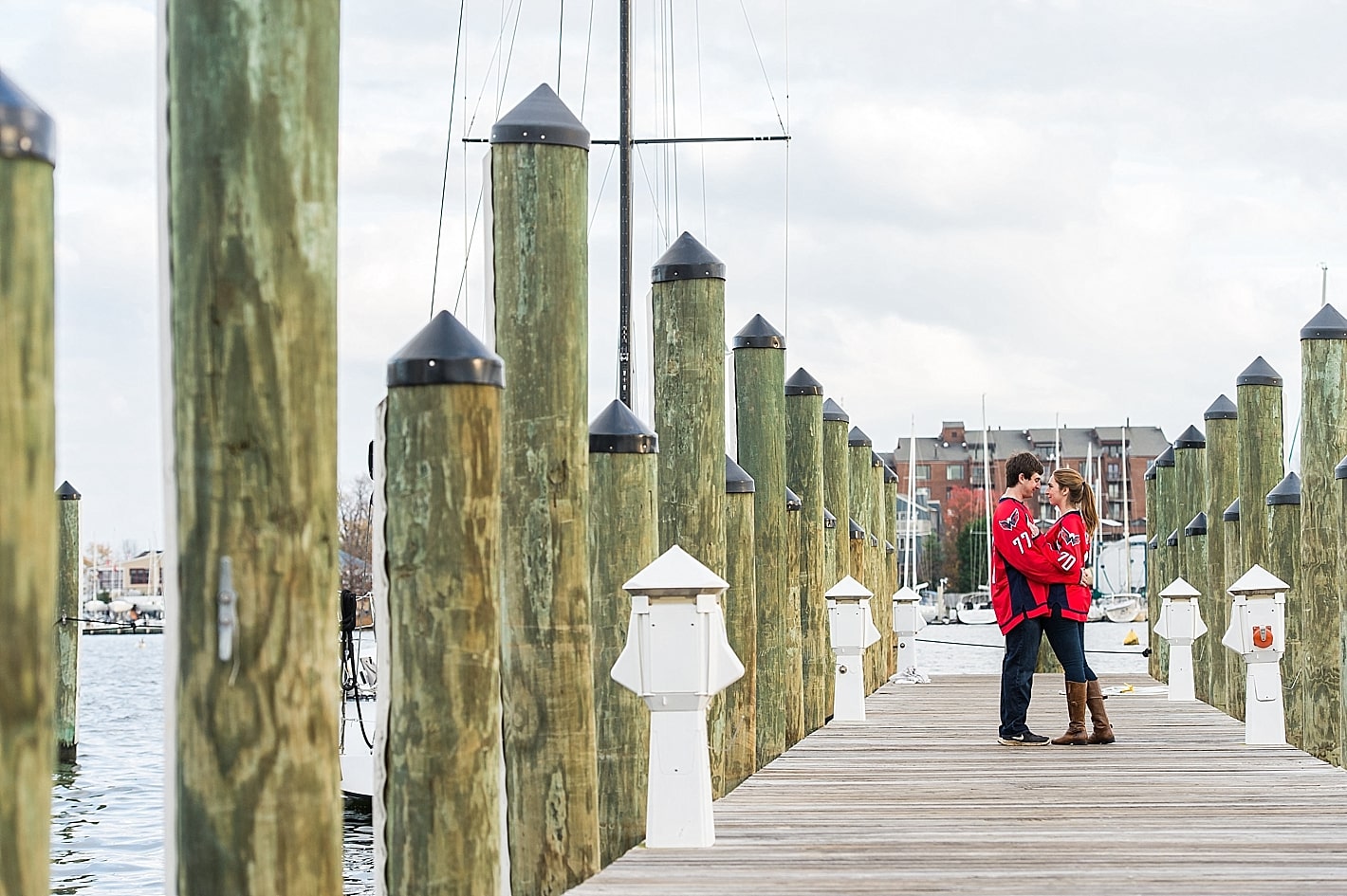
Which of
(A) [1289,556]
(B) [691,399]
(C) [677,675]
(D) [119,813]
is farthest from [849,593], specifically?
(D) [119,813]

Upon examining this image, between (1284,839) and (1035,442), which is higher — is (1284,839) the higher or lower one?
the lower one

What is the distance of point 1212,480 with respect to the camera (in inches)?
554

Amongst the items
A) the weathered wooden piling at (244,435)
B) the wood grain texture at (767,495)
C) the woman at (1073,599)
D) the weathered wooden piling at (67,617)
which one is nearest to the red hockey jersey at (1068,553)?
the woman at (1073,599)

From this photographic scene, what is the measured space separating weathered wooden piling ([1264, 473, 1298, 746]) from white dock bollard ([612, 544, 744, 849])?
20.1ft

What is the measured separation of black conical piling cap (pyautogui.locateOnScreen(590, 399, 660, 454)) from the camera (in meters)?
7.38

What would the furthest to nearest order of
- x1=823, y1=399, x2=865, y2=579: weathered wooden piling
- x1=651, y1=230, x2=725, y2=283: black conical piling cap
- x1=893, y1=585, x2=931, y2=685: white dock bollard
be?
x1=893, y1=585, x2=931, y2=685: white dock bollard
x1=823, y1=399, x2=865, y2=579: weathered wooden piling
x1=651, y1=230, x2=725, y2=283: black conical piling cap

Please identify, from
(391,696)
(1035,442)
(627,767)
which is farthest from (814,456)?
(1035,442)

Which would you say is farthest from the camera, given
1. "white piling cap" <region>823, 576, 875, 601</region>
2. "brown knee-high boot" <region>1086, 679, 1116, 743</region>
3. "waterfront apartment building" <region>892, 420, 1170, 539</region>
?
"waterfront apartment building" <region>892, 420, 1170, 539</region>

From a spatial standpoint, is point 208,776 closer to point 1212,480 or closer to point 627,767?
point 627,767

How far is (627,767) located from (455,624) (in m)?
2.42

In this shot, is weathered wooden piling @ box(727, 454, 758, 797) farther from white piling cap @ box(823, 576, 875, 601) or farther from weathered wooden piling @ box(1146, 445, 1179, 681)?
weathered wooden piling @ box(1146, 445, 1179, 681)

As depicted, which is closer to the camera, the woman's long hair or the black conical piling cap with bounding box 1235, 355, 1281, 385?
the woman's long hair

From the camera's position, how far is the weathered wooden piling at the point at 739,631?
9.20 meters

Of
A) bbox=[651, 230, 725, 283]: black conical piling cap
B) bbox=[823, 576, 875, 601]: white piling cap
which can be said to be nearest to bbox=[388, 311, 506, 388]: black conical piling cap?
bbox=[651, 230, 725, 283]: black conical piling cap
